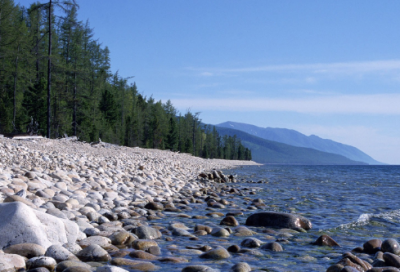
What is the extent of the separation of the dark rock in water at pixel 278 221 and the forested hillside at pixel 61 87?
16596 mm

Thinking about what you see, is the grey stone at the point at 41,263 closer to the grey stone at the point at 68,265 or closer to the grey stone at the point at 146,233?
the grey stone at the point at 68,265

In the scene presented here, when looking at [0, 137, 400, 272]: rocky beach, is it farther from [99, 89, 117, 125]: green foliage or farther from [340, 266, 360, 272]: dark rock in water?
[99, 89, 117, 125]: green foliage

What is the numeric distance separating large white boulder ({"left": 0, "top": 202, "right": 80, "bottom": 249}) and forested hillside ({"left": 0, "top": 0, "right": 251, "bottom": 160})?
16.8 meters

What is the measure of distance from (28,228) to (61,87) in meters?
25.8

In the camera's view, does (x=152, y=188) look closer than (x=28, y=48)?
Yes

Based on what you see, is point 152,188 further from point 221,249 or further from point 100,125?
point 100,125

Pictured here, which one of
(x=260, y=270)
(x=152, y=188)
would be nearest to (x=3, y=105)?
(x=152, y=188)

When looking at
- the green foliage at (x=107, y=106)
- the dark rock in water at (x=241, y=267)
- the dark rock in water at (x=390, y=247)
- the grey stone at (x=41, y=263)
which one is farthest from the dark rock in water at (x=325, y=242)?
the green foliage at (x=107, y=106)

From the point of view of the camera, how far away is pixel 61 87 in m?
27.3

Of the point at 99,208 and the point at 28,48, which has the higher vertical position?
the point at 28,48

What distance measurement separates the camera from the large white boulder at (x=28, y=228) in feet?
12.5

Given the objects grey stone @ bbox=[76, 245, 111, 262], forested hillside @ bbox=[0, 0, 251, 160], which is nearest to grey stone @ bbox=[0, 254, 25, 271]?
grey stone @ bbox=[76, 245, 111, 262]

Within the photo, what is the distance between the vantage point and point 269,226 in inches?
248

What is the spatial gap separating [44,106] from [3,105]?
144 inches
